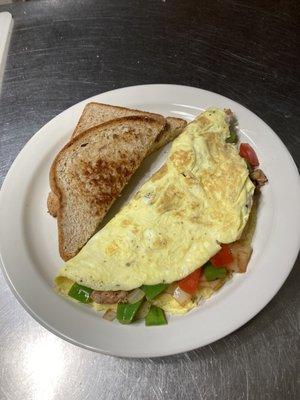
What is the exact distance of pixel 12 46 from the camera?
11.8 feet

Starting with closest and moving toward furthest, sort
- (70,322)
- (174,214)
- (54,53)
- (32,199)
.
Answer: (70,322) < (174,214) < (32,199) < (54,53)

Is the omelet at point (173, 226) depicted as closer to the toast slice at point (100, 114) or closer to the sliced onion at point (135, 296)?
the sliced onion at point (135, 296)

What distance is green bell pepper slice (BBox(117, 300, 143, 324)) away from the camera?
207 centimetres

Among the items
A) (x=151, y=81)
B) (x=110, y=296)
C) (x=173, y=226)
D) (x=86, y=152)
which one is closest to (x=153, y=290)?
(x=110, y=296)

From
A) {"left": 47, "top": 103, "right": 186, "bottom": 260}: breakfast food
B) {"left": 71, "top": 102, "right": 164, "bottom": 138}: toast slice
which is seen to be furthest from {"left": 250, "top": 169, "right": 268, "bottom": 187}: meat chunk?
{"left": 71, "top": 102, "right": 164, "bottom": 138}: toast slice

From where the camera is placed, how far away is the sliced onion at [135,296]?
2.11m

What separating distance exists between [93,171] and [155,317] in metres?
0.81

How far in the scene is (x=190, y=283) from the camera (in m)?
2.11

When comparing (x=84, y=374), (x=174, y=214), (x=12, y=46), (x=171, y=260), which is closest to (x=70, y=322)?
(x=84, y=374)

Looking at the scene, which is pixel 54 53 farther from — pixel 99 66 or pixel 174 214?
pixel 174 214

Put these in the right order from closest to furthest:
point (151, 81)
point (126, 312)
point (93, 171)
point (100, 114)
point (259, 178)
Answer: point (126, 312) < point (259, 178) < point (93, 171) < point (100, 114) < point (151, 81)

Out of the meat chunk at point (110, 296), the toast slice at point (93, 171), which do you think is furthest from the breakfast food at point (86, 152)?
the meat chunk at point (110, 296)

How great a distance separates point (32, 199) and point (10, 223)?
0.19 metres

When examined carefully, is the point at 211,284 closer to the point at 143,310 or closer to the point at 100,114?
the point at 143,310
